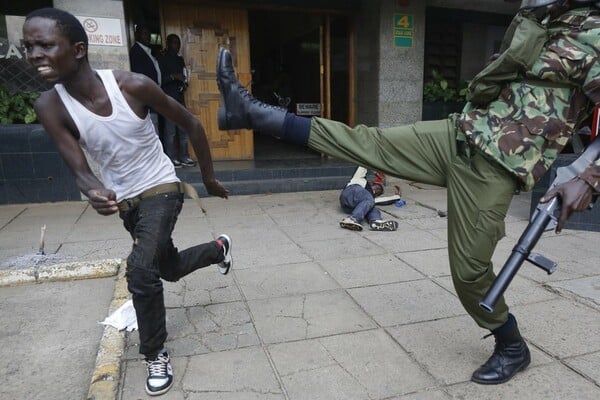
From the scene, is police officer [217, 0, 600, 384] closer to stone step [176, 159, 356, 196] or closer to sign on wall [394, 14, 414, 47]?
stone step [176, 159, 356, 196]

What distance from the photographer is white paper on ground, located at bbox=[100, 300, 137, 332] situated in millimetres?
2863

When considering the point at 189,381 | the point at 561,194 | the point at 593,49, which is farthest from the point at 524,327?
the point at 189,381

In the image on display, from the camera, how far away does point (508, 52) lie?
1.93 meters

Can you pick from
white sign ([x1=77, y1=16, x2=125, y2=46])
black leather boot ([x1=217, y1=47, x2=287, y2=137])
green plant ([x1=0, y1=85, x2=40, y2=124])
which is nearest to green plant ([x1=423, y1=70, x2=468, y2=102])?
white sign ([x1=77, y1=16, x2=125, y2=46])

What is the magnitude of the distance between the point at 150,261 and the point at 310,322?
3.85 ft

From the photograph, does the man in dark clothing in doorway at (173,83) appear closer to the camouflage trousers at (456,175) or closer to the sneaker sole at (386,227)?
the sneaker sole at (386,227)

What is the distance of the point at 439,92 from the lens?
28.1 feet

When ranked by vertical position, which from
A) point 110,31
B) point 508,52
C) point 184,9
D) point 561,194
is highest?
point 184,9

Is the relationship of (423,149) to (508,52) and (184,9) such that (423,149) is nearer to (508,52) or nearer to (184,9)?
(508,52)

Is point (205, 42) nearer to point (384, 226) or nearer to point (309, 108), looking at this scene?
point (309, 108)

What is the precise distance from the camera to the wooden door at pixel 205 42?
7.38 metres

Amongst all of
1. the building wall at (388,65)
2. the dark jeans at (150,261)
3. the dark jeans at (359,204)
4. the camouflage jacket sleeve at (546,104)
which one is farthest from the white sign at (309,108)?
the camouflage jacket sleeve at (546,104)

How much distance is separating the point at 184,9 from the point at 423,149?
20.8 ft

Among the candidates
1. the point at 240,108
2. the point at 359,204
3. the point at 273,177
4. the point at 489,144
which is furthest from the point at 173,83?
the point at 489,144
